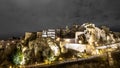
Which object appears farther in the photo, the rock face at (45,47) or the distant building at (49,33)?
the distant building at (49,33)

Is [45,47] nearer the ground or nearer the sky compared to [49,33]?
nearer the ground

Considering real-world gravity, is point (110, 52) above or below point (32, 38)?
below

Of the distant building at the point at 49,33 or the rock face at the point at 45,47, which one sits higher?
the distant building at the point at 49,33

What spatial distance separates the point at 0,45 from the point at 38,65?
29831 mm

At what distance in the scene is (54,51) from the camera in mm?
88750

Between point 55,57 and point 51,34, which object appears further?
point 51,34

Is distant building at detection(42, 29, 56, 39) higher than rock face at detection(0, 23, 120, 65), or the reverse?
distant building at detection(42, 29, 56, 39)

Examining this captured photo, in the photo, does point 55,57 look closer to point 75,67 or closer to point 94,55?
point 75,67

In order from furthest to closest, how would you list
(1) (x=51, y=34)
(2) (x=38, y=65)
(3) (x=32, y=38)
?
(1) (x=51, y=34), (3) (x=32, y=38), (2) (x=38, y=65)

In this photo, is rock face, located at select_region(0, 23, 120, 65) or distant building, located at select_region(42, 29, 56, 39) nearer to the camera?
rock face, located at select_region(0, 23, 120, 65)

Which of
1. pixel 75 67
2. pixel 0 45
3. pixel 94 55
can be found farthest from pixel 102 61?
pixel 0 45

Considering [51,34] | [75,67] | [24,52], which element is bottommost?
[75,67]

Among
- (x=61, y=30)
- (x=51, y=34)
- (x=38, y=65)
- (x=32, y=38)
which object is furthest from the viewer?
(x=61, y=30)

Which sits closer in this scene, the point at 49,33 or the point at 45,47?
the point at 45,47
